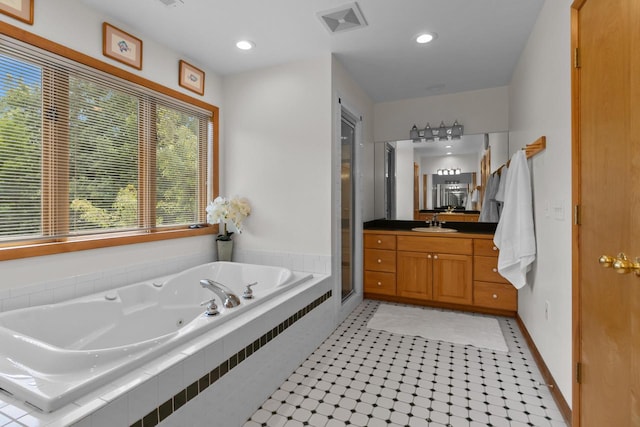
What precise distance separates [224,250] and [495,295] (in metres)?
2.72

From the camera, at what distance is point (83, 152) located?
6.87 feet

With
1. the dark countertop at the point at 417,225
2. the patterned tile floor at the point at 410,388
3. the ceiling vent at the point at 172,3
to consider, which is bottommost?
the patterned tile floor at the point at 410,388

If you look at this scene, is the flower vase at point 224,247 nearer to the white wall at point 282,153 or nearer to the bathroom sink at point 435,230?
the white wall at point 282,153

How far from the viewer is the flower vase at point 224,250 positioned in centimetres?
304

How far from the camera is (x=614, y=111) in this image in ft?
3.80

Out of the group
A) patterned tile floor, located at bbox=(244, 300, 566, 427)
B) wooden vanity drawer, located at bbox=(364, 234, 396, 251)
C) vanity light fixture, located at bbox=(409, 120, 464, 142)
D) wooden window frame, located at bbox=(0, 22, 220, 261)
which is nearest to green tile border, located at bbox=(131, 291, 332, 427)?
patterned tile floor, located at bbox=(244, 300, 566, 427)

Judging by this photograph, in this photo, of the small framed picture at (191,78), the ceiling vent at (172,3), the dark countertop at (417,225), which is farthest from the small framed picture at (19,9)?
the dark countertop at (417,225)

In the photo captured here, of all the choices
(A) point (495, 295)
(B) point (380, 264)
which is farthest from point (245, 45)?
(A) point (495, 295)

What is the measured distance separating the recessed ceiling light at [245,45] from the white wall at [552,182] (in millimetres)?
2110

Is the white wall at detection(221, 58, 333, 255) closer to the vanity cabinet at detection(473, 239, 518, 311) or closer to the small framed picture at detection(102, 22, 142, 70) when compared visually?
the small framed picture at detection(102, 22, 142, 70)

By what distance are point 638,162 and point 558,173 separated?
78 cm

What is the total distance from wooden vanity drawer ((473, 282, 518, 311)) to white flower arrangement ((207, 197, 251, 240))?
8.03ft

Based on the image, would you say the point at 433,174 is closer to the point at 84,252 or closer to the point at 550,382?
the point at 550,382

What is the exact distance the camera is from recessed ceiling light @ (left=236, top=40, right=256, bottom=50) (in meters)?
2.56
